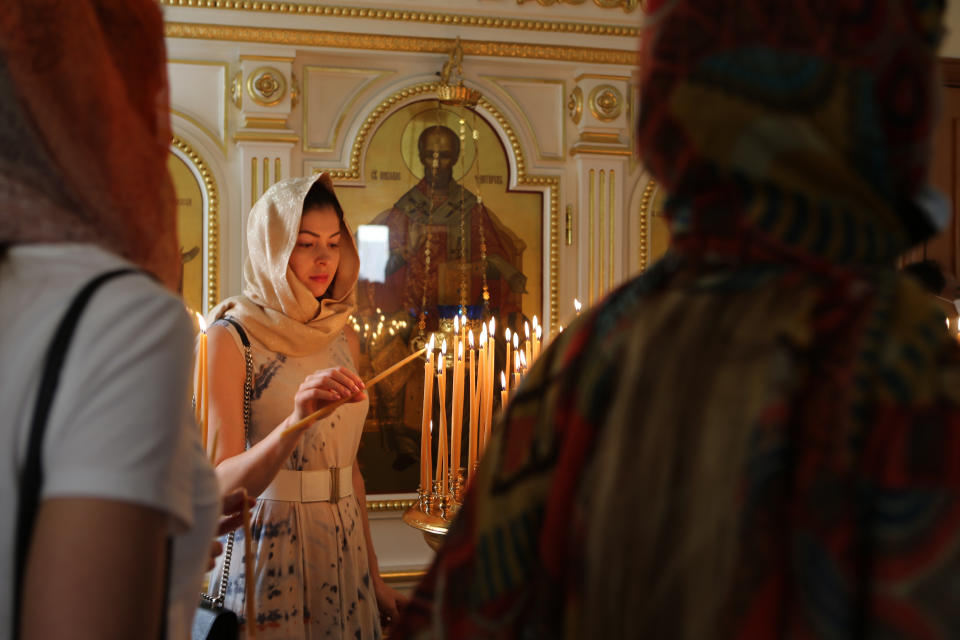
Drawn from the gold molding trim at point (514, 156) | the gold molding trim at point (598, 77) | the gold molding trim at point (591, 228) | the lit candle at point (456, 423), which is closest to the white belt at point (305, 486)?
the lit candle at point (456, 423)

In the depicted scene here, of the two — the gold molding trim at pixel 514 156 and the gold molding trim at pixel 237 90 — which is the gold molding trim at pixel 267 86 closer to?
the gold molding trim at pixel 237 90

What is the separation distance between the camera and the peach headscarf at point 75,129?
80 cm

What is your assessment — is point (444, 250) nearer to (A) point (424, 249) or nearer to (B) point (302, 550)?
(A) point (424, 249)

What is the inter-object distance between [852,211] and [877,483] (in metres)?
0.19

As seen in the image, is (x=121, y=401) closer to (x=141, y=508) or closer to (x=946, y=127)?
(x=141, y=508)

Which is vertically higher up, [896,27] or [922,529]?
[896,27]

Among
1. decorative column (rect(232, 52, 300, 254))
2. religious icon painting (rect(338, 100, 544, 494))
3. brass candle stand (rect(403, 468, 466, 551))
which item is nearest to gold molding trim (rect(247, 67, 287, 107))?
decorative column (rect(232, 52, 300, 254))

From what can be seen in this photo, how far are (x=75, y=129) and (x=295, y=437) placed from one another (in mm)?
1372

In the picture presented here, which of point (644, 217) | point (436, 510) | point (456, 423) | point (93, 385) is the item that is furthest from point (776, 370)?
point (644, 217)

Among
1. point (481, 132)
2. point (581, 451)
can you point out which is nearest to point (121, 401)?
point (581, 451)

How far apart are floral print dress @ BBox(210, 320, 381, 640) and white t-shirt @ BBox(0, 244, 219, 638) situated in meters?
1.64

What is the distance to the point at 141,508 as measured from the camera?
75 cm

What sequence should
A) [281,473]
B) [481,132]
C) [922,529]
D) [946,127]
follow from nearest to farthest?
[922,529] → [281,473] → [481,132] → [946,127]

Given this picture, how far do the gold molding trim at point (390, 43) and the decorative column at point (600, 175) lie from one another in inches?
5.1
